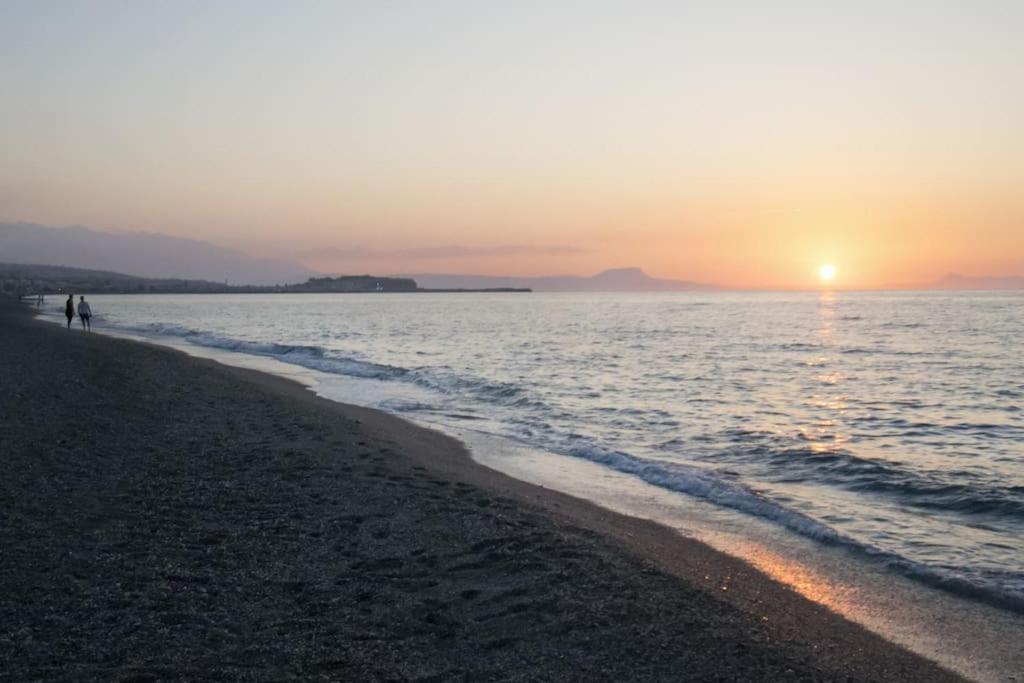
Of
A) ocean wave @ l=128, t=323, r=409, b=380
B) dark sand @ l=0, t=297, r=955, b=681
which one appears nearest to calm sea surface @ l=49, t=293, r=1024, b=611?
ocean wave @ l=128, t=323, r=409, b=380

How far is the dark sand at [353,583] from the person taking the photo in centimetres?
554

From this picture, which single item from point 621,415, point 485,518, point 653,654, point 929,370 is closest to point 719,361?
point 929,370

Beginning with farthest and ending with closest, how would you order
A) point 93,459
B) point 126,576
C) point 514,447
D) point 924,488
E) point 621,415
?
point 621,415 < point 514,447 < point 924,488 < point 93,459 < point 126,576

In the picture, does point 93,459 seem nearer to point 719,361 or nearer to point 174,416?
point 174,416

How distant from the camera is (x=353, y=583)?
23.2ft

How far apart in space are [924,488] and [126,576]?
11700 millimetres

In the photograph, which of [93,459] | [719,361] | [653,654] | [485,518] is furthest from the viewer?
[719,361]

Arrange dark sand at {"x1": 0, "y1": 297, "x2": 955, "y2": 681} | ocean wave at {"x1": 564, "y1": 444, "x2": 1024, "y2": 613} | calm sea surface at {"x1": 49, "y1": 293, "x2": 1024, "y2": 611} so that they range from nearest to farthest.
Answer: dark sand at {"x1": 0, "y1": 297, "x2": 955, "y2": 681}
ocean wave at {"x1": 564, "y1": 444, "x2": 1024, "y2": 613}
calm sea surface at {"x1": 49, "y1": 293, "x2": 1024, "y2": 611}

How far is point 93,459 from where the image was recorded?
36.9 ft

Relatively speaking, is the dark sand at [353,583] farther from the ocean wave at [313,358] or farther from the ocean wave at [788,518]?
the ocean wave at [313,358]

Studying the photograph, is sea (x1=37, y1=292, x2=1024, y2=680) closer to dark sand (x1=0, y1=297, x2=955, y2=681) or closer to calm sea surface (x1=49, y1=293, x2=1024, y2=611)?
calm sea surface (x1=49, y1=293, x2=1024, y2=611)

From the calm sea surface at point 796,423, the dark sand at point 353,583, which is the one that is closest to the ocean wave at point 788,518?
the calm sea surface at point 796,423

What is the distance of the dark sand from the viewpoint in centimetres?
554

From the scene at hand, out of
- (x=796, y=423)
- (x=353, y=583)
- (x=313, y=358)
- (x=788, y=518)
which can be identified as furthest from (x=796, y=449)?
(x=313, y=358)
